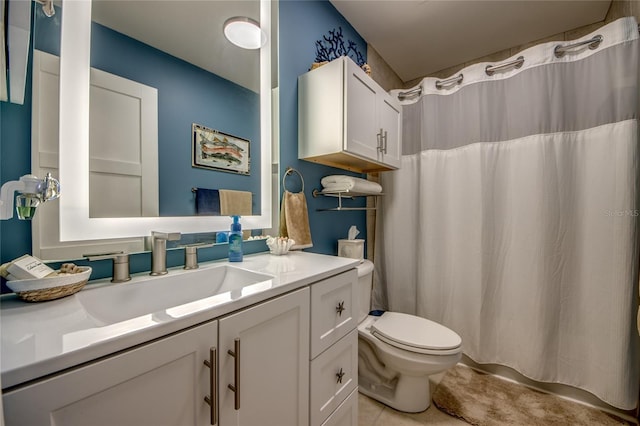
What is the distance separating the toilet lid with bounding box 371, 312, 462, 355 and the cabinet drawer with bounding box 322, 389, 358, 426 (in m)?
0.38

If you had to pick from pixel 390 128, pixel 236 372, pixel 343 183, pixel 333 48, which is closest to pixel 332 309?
pixel 236 372

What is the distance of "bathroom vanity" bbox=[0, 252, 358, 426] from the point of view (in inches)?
17.1

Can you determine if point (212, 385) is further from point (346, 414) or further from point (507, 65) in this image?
point (507, 65)

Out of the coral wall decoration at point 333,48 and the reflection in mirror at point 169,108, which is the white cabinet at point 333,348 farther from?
the coral wall decoration at point 333,48

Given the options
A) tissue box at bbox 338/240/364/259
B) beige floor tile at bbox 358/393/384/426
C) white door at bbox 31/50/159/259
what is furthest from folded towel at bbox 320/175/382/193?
beige floor tile at bbox 358/393/384/426

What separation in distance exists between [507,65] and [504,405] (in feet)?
6.75

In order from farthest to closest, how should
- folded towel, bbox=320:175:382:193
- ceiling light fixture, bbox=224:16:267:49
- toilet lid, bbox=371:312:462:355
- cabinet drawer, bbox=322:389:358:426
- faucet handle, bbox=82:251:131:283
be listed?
folded towel, bbox=320:175:382:193 → toilet lid, bbox=371:312:462:355 → ceiling light fixture, bbox=224:16:267:49 → cabinet drawer, bbox=322:389:358:426 → faucet handle, bbox=82:251:131:283

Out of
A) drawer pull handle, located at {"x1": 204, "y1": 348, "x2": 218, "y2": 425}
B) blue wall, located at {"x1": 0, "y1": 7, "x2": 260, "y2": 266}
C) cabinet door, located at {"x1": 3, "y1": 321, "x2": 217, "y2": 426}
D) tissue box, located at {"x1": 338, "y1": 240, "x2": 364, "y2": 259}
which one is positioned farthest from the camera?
tissue box, located at {"x1": 338, "y1": 240, "x2": 364, "y2": 259}

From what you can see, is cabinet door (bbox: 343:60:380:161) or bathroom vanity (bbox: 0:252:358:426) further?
cabinet door (bbox: 343:60:380:161)

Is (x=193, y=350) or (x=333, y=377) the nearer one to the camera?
(x=193, y=350)

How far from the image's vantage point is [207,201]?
1.16m

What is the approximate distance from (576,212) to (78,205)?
91.5 inches

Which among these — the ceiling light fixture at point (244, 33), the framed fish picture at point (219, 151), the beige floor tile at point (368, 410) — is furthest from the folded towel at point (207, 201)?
the beige floor tile at point (368, 410)

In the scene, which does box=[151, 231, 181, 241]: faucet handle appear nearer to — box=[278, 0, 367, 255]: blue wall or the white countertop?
the white countertop
